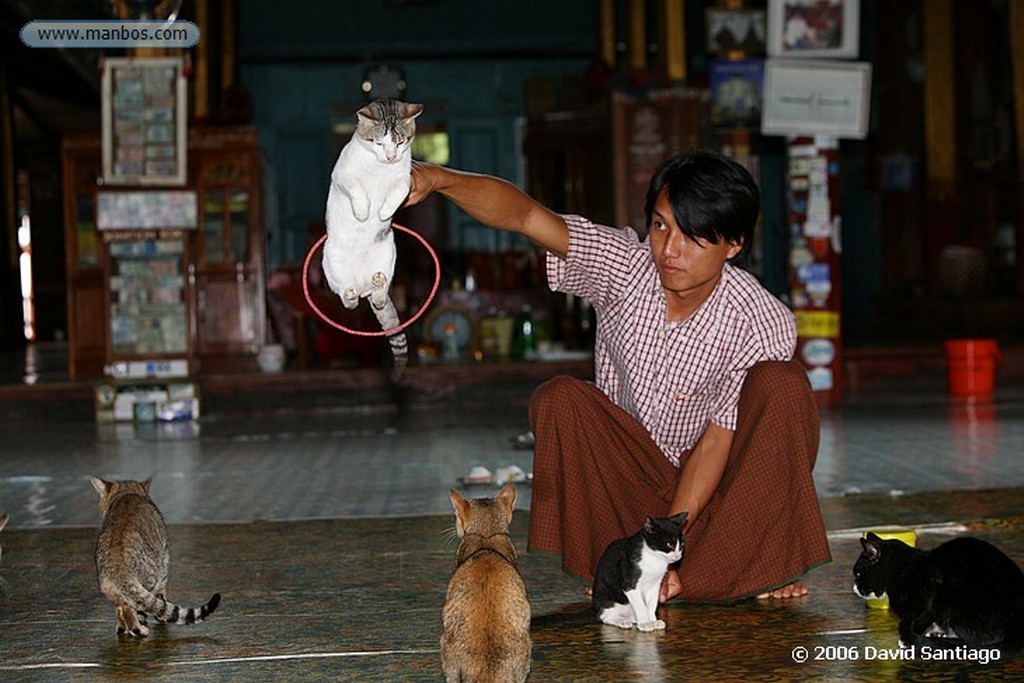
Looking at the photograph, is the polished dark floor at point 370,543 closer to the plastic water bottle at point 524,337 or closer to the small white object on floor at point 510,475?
the small white object on floor at point 510,475

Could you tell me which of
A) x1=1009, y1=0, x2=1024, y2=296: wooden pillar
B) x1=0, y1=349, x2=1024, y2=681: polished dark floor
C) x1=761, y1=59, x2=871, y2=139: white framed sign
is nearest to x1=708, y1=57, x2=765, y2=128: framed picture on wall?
x1=761, y1=59, x2=871, y2=139: white framed sign

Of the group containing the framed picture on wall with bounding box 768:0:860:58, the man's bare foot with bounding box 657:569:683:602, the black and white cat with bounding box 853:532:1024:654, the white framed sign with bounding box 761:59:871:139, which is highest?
the framed picture on wall with bounding box 768:0:860:58

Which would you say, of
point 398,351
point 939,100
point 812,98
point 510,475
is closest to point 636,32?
point 812,98

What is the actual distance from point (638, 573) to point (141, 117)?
257 inches

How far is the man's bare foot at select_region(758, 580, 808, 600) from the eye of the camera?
320 cm

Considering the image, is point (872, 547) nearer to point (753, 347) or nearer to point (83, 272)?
point (753, 347)

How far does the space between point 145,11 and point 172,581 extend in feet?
18.5

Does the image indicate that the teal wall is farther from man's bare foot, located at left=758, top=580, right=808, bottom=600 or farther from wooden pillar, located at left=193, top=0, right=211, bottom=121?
man's bare foot, located at left=758, top=580, right=808, bottom=600

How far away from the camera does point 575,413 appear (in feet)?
10.3

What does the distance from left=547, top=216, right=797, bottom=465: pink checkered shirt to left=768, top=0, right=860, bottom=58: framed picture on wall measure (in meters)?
5.31

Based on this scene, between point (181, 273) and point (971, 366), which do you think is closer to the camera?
point (971, 366)

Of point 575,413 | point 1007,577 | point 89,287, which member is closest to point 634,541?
point 575,413

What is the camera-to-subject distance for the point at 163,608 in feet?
9.87

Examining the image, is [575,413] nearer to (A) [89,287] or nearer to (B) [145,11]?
(B) [145,11]
